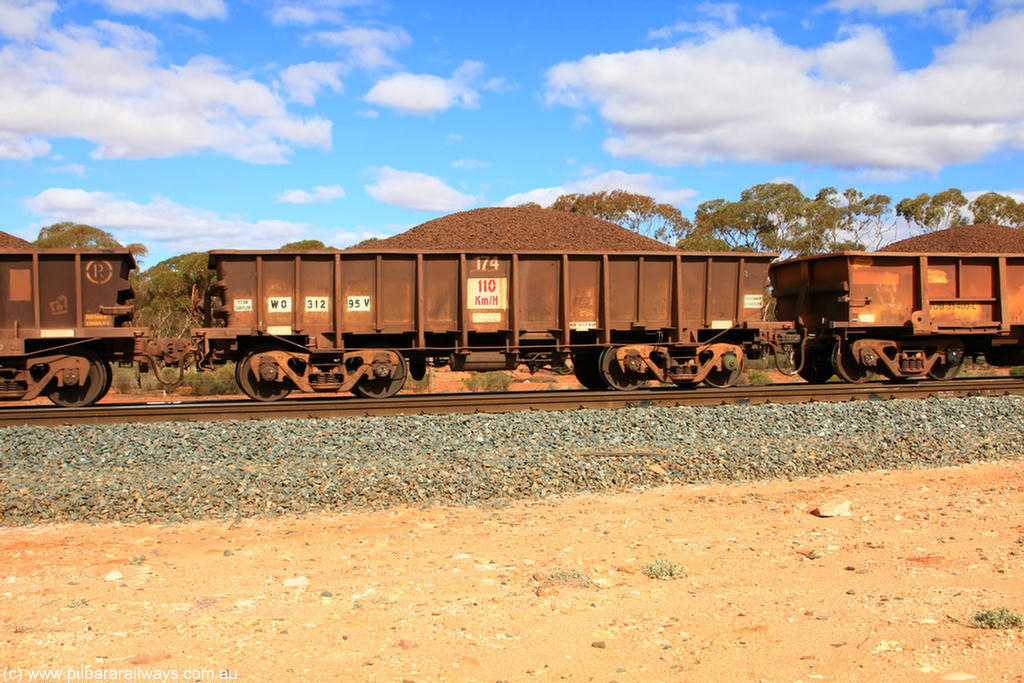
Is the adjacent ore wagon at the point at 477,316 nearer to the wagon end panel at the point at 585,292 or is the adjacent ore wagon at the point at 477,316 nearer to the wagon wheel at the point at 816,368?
the wagon end panel at the point at 585,292

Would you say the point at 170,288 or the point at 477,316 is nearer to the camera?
the point at 477,316

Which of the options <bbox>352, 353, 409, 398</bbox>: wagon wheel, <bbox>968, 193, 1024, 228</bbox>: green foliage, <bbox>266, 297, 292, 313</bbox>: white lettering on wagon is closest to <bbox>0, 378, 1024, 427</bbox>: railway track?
<bbox>352, 353, 409, 398</bbox>: wagon wheel

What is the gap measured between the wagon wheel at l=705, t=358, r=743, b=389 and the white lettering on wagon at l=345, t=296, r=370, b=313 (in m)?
6.20

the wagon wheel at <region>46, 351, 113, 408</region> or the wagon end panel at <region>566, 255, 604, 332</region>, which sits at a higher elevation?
the wagon end panel at <region>566, 255, 604, 332</region>

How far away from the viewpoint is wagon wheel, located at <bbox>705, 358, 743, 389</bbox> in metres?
13.9

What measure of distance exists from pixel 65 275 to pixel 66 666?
31.3 ft

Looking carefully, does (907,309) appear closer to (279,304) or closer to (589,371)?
(589,371)

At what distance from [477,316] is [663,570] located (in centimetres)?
799

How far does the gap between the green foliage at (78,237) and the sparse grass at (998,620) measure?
4916 centimetres

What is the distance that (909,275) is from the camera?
575 inches

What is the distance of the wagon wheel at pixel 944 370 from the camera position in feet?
49.5

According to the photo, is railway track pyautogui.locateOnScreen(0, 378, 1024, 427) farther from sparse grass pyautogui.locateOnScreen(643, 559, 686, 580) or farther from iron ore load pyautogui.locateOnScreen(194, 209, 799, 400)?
sparse grass pyautogui.locateOnScreen(643, 559, 686, 580)

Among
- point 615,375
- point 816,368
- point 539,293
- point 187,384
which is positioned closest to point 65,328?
point 539,293

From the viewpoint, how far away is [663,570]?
212 inches
